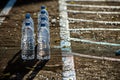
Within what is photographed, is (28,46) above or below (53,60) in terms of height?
above

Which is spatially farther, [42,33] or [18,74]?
[42,33]

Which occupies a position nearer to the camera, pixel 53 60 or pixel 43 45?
pixel 53 60

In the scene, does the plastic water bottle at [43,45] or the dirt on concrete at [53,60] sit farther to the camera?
the plastic water bottle at [43,45]

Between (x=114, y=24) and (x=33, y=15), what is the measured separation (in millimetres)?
2156

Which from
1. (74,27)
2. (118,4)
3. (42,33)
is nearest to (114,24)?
(74,27)

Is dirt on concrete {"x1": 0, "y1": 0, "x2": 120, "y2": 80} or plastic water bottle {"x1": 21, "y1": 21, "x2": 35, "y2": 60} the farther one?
plastic water bottle {"x1": 21, "y1": 21, "x2": 35, "y2": 60}

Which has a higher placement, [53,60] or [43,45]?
[43,45]

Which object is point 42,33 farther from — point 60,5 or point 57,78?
point 60,5

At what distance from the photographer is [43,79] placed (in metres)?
5.85

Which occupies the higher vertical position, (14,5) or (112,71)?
(14,5)

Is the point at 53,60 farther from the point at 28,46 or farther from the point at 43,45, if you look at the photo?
the point at 28,46

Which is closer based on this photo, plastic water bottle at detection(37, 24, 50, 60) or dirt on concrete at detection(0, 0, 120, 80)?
dirt on concrete at detection(0, 0, 120, 80)

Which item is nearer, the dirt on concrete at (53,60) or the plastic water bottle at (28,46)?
the dirt on concrete at (53,60)

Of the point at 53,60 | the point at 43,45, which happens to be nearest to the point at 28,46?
the point at 43,45
